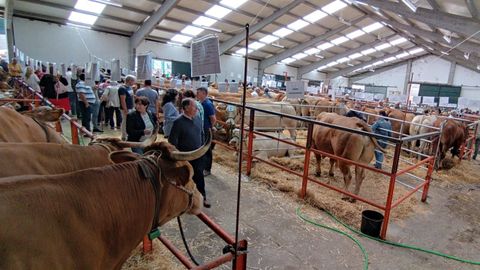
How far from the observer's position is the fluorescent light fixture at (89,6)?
15375 mm

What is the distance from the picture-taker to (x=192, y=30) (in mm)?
20609

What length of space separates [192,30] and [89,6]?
687 cm

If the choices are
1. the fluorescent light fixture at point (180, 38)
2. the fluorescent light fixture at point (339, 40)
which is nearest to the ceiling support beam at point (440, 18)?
the fluorescent light fixture at point (339, 40)

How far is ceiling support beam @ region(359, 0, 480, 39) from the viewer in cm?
959

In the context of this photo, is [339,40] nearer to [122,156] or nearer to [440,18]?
[440,18]

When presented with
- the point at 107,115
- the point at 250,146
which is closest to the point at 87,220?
the point at 250,146

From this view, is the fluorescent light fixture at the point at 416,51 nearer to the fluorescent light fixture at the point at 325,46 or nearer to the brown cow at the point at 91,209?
the fluorescent light fixture at the point at 325,46

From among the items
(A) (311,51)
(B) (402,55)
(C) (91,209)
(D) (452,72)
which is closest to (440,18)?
(C) (91,209)

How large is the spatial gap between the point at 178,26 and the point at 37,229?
20537 mm

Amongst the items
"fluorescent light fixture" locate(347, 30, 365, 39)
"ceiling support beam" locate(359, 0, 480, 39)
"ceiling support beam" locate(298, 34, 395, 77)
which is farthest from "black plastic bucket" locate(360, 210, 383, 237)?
"ceiling support beam" locate(298, 34, 395, 77)

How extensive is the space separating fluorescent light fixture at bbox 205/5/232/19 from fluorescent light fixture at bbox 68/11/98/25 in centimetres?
690

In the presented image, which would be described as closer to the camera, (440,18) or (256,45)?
(440,18)

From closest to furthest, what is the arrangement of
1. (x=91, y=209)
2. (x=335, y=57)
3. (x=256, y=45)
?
(x=91, y=209) → (x=256, y=45) → (x=335, y=57)

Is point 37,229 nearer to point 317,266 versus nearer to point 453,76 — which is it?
point 317,266
